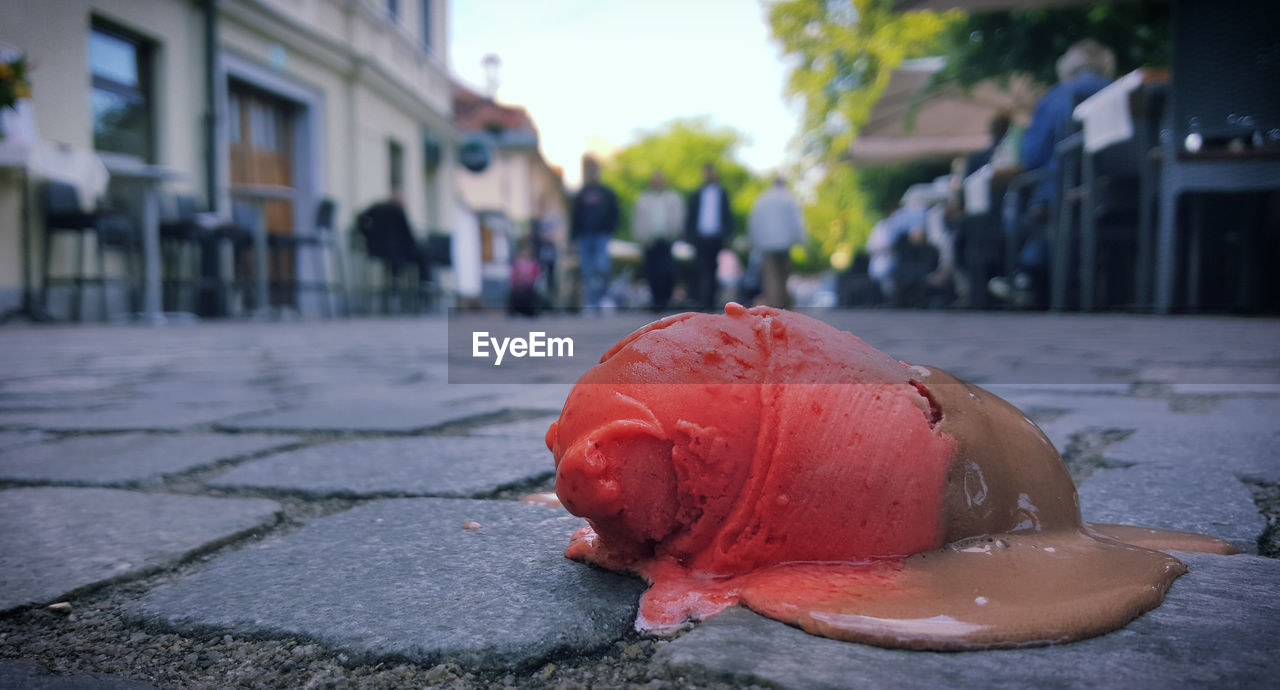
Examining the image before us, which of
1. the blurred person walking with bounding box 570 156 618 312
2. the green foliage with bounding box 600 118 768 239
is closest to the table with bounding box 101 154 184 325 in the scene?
the blurred person walking with bounding box 570 156 618 312

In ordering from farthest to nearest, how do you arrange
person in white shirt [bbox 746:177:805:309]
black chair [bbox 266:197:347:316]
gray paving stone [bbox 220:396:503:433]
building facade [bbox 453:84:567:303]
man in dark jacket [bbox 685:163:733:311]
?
building facade [bbox 453:84:567:303] < black chair [bbox 266:197:347:316] < person in white shirt [bbox 746:177:805:309] < man in dark jacket [bbox 685:163:733:311] < gray paving stone [bbox 220:396:503:433]

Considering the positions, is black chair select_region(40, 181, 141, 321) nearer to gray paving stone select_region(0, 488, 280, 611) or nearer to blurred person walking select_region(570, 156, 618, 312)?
blurred person walking select_region(570, 156, 618, 312)

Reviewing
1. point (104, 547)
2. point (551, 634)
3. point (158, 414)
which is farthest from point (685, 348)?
point (158, 414)

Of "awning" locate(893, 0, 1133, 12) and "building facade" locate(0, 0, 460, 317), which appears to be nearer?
"awning" locate(893, 0, 1133, 12)

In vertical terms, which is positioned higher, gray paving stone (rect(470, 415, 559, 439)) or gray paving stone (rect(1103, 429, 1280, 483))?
gray paving stone (rect(1103, 429, 1280, 483))

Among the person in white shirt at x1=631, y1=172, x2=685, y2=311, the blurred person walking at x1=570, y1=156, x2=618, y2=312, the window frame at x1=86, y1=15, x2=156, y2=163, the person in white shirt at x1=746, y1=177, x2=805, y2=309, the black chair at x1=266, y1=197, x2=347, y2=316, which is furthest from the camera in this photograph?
the black chair at x1=266, y1=197, x2=347, y2=316

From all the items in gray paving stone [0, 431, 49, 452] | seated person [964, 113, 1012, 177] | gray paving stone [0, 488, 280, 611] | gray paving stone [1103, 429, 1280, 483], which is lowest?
gray paving stone [0, 431, 49, 452]

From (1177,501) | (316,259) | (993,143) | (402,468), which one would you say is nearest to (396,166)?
(316,259)

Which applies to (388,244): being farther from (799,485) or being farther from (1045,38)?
(799,485)
